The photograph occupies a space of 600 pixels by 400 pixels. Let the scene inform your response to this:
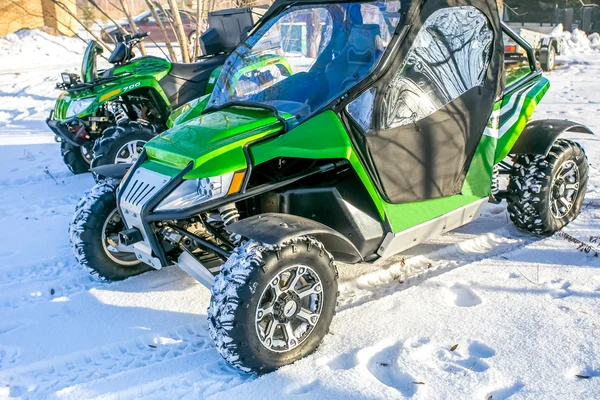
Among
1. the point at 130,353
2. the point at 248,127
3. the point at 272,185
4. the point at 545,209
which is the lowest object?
the point at 130,353

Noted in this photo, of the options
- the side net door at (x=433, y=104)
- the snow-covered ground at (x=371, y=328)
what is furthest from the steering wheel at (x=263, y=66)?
the snow-covered ground at (x=371, y=328)

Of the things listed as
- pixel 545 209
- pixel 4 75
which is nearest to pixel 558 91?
pixel 545 209

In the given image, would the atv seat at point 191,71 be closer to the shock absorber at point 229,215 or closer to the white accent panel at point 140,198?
the white accent panel at point 140,198

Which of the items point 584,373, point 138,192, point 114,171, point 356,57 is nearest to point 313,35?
point 356,57

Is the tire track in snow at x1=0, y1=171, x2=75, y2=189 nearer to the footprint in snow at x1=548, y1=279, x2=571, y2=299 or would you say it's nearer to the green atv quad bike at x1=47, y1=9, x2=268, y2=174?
the green atv quad bike at x1=47, y1=9, x2=268, y2=174

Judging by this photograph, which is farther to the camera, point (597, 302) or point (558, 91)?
point (558, 91)

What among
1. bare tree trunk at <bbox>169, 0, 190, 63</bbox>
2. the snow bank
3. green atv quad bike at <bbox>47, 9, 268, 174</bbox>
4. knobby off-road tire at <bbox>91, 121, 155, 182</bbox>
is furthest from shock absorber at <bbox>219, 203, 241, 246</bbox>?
the snow bank

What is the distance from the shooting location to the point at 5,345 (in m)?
3.61

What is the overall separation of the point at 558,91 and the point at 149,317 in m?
9.81

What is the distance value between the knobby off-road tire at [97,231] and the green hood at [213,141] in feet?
2.09

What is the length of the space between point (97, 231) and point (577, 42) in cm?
1911

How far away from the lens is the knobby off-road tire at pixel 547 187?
465 cm

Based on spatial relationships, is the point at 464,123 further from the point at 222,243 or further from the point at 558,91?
the point at 558,91

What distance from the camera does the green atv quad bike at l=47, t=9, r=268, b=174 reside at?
6.69 m
